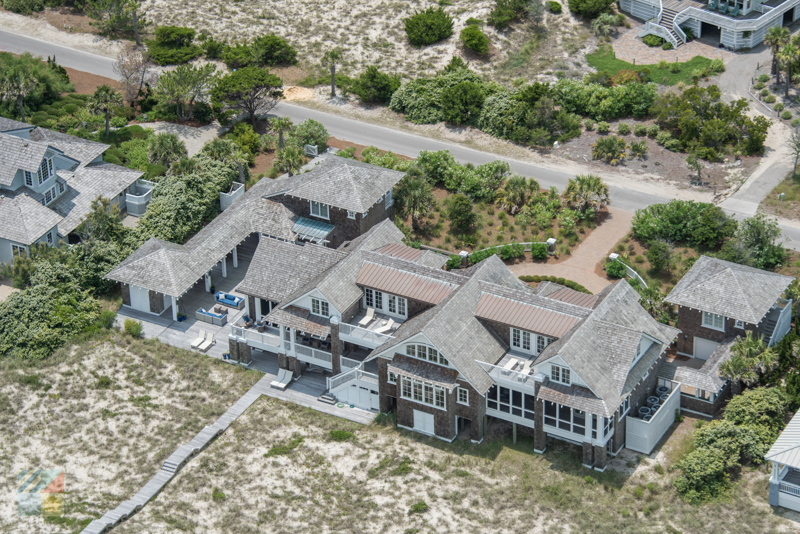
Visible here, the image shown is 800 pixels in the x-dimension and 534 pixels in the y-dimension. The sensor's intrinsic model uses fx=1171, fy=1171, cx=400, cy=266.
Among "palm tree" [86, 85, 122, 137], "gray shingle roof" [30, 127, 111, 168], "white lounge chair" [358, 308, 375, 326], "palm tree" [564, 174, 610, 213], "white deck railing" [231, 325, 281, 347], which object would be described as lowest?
"white deck railing" [231, 325, 281, 347]

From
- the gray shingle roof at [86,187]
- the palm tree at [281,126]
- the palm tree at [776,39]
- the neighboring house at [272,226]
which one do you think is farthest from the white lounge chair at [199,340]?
the palm tree at [776,39]

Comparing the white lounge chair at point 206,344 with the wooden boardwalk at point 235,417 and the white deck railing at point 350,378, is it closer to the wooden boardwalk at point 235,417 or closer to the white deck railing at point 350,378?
the wooden boardwalk at point 235,417

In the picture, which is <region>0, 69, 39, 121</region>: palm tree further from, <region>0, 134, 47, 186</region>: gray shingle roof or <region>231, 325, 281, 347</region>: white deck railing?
<region>231, 325, 281, 347</region>: white deck railing

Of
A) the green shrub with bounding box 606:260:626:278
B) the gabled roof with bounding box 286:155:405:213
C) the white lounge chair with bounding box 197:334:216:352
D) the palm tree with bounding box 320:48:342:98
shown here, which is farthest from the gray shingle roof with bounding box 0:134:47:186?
the green shrub with bounding box 606:260:626:278

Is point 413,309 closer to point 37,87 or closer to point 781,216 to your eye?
point 781,216

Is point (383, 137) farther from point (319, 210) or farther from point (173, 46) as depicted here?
point (173, 46)

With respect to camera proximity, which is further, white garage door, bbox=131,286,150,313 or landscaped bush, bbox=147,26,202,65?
landscaped bush, bbox=147,26,202,65

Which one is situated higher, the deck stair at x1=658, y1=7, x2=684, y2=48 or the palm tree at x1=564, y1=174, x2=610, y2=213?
the deck stair at x1=658, y1=7, x2=684, y2=48
